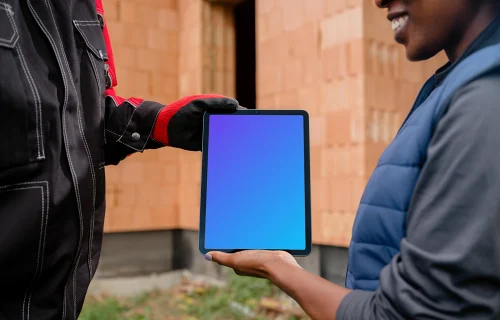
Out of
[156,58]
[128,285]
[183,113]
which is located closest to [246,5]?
[156,58]

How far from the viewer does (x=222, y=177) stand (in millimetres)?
1051

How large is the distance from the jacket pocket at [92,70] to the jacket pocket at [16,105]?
19 centimetres

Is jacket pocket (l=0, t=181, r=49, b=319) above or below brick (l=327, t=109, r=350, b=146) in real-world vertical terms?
below

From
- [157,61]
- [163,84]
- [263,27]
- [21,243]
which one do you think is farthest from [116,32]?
[21,243]

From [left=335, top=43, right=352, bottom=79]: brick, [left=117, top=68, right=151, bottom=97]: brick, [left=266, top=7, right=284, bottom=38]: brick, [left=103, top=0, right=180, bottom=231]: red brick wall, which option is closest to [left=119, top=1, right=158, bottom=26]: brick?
[left=103, top=0, right=180, bottom=231]: red brick wall

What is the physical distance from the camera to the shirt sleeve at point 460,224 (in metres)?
0.60

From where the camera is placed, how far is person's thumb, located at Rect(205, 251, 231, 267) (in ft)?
3.11

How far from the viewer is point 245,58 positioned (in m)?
4.92

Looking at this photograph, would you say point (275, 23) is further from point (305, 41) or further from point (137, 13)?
point (137, 13)

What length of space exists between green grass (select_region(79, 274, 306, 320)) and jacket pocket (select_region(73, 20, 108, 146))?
1975 millimetres

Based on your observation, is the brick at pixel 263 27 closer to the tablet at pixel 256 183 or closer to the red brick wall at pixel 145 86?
the red brick wall at pixel 145 86

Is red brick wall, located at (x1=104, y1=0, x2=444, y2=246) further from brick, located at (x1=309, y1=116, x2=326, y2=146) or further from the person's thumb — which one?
the person's thumb

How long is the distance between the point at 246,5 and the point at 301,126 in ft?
12.9

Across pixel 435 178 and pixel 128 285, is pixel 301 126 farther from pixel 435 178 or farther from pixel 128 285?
pixel 128 285
